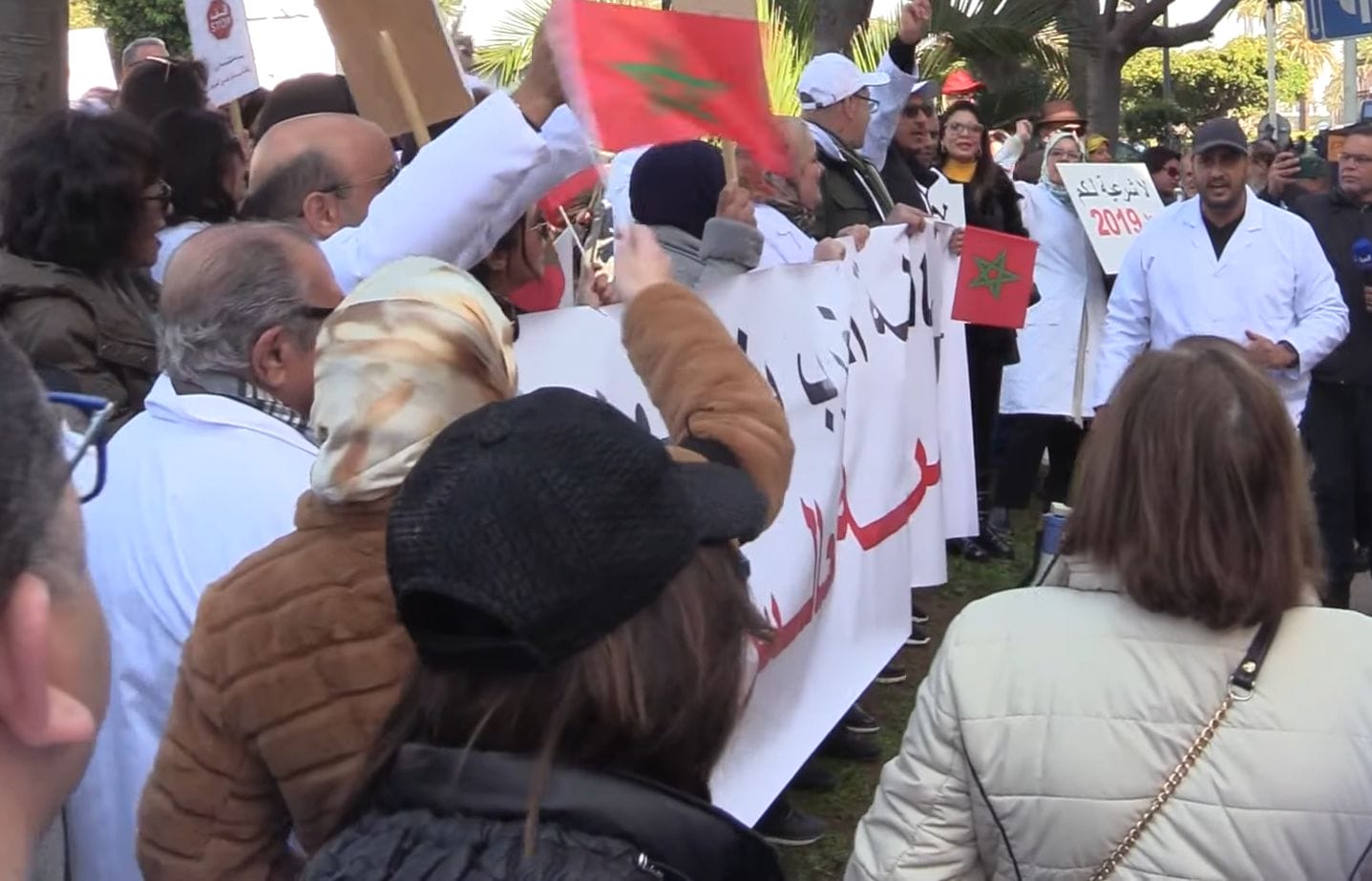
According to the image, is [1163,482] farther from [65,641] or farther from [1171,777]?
[65,641]

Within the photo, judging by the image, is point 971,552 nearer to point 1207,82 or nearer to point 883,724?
point 883,724

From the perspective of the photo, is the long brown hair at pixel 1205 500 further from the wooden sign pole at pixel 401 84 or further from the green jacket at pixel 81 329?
the green jacket at pixel 81 329

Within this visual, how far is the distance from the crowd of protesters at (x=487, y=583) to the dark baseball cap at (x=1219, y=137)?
285cm

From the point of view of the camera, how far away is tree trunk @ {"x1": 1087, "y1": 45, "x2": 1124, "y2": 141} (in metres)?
19.1

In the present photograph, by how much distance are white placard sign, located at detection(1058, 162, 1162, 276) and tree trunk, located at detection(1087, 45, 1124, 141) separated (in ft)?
36.6

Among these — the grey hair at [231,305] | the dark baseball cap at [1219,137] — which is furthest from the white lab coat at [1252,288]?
the grey hair at [231,305]

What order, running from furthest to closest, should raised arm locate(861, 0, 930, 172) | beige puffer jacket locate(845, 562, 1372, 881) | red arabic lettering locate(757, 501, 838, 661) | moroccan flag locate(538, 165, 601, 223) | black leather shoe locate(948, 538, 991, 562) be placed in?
black leather shoe locate(948, 538, 991, 562) < raised arm locate(861, 0, 930, 172) < red arabic lettering locate(757, 501, 838, 661) < moroccan flag locate(538, 165, 601, 223) < beige puffer jacket locate(845, 562, 1372, 881)

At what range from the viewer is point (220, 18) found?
5.51m

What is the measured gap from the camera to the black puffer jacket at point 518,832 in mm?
1158

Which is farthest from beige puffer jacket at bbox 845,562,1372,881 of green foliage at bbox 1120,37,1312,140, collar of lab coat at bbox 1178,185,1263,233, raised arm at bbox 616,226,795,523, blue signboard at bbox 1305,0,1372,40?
green foliage at bbox 1120,37,1312,140

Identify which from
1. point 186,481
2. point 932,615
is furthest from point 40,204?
point 932,615

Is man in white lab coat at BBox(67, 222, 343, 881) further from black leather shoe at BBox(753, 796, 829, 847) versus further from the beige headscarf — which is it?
black leather shoe at BBox(753, 796, 829, 847)

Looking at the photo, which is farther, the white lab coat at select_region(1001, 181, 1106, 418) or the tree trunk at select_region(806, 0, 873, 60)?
the tree trunk at select_region(806, 0, 873, 60)

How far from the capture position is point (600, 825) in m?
1.19
